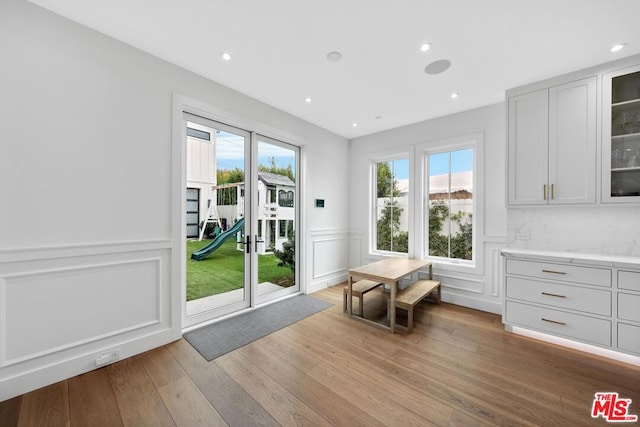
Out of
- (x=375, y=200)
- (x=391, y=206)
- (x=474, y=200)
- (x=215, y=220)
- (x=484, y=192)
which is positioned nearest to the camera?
A: (x=215, y=220)

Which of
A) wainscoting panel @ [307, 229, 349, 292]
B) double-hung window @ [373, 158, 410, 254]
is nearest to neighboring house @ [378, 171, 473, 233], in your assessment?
double-hung window @ [373, 158, 410, 254]

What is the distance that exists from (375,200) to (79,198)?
3987 mm

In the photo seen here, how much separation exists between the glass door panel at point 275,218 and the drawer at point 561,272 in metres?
2.86

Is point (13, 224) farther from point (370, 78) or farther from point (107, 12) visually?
point (370, 78)

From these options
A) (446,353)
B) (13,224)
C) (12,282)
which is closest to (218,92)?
(13,224)

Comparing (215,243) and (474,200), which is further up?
(474,200)

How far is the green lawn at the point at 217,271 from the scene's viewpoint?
2791 mm

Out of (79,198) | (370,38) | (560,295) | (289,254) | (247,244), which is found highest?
(370,38)

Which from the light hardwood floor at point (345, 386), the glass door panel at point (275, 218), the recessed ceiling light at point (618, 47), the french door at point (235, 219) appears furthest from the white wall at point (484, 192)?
the french door at point (235, 219)

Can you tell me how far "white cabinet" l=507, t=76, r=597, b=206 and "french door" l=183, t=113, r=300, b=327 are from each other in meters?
2.92

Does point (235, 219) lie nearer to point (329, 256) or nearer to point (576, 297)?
point (329, 256)

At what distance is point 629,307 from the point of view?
6.93 feet

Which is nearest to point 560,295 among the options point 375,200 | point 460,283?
point 460,283

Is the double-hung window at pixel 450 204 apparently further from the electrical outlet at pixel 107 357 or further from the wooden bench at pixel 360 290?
the electrical outlet at pixel 107 357
